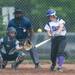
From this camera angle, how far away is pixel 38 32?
52.0 ft

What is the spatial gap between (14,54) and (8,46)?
10.5 inches

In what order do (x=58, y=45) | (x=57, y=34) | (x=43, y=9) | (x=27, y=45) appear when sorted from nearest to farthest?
1. (x=57, y=34)
2. (x=58, y=45)
3. (x=27, y=45)
4. (x=43, y=9)

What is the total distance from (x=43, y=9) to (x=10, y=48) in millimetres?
2860

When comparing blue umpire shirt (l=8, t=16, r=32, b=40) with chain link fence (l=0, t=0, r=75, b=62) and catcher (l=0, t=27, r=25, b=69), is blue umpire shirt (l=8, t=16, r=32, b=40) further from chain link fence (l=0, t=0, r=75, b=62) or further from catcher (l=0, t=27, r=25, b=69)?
chain link fence (l=0, t=0, r=75, b=62)

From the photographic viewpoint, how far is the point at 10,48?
1346 centimetres

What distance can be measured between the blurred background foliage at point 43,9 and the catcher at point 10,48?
2503 mm

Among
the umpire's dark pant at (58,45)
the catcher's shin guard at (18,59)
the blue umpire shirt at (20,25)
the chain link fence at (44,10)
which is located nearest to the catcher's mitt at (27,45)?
the blue umpire shirt at (20,25)

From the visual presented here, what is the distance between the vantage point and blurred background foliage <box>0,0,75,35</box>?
1587 centimetres

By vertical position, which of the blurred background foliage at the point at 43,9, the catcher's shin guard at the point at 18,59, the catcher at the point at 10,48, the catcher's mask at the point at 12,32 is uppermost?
the blurred background foliage at the point at 43,9

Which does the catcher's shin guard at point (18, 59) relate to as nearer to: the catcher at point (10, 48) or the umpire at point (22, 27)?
the catcher at point (10, 48)

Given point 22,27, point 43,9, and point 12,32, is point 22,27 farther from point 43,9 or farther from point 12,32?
point 43,9

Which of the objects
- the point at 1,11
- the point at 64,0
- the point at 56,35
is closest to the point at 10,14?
the point at 1,11

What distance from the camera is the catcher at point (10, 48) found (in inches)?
526

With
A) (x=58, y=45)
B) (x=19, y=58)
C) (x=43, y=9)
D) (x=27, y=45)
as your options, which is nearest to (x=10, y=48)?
(x=19, y=58)
